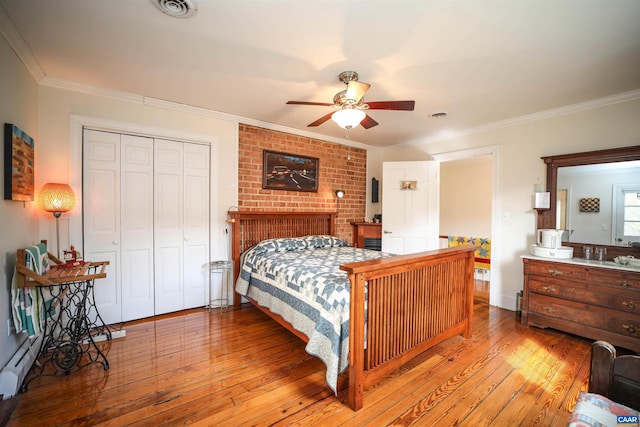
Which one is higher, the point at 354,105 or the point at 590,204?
the point at 354,105

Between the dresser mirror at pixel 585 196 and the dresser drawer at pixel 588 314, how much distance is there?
68 cm

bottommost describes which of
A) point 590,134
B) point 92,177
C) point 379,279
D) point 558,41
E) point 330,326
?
point 330,326

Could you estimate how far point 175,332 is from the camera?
2.89m

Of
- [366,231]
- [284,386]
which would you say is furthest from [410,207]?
[284,386]

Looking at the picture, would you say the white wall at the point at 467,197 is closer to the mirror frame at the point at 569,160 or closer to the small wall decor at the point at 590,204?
the mirror frame at the point at 569,160

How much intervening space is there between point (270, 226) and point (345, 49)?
2517mm

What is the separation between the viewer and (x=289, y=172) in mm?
4191

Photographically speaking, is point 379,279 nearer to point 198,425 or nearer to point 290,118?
point 198,425

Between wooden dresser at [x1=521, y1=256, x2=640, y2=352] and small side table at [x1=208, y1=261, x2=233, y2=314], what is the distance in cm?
353

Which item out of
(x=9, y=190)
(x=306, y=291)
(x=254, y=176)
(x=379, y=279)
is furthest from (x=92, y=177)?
(x=379, y=279)

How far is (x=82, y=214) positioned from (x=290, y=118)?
2535mm

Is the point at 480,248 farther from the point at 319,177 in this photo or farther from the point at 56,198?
the point at 56,198

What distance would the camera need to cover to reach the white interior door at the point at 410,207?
439cm

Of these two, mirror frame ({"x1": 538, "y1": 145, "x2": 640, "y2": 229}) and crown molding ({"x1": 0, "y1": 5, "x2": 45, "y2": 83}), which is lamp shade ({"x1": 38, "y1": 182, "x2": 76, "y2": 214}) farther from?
mirror frame ({"x1": 538, "y1": 145, "x2": 640, "y2": 229})
